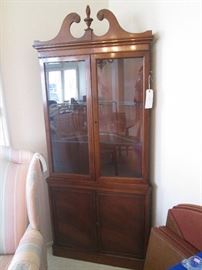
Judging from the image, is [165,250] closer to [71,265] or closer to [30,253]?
[30,253]

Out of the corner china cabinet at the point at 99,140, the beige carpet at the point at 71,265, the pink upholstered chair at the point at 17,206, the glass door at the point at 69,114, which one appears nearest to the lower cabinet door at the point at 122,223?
the corner china cabinet at the point at 99,140

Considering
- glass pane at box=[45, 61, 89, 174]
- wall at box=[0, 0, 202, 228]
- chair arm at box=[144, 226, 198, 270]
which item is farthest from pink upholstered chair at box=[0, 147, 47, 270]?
chair arm at box=[144, 226, 198, 270]

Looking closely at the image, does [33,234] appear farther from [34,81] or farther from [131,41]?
[131,41]

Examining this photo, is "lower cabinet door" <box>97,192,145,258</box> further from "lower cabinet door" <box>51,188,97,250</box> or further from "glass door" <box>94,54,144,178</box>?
"glass door" <box>94,54,144,178</box>

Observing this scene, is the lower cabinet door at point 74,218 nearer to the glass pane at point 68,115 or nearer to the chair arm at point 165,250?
the glass pane at point 68,115

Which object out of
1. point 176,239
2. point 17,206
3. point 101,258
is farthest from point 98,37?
point 101,258

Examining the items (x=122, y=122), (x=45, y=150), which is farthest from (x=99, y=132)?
(x=45, y=150)

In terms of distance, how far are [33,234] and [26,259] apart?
9.9 inches

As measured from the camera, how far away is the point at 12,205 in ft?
4.85

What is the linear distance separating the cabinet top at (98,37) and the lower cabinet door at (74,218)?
1.07 m

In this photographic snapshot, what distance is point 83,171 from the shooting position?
1957 millimetres

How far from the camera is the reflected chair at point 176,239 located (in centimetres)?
128

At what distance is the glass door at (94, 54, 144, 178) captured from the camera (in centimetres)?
172

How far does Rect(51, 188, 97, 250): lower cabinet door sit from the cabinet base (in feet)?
0.17
